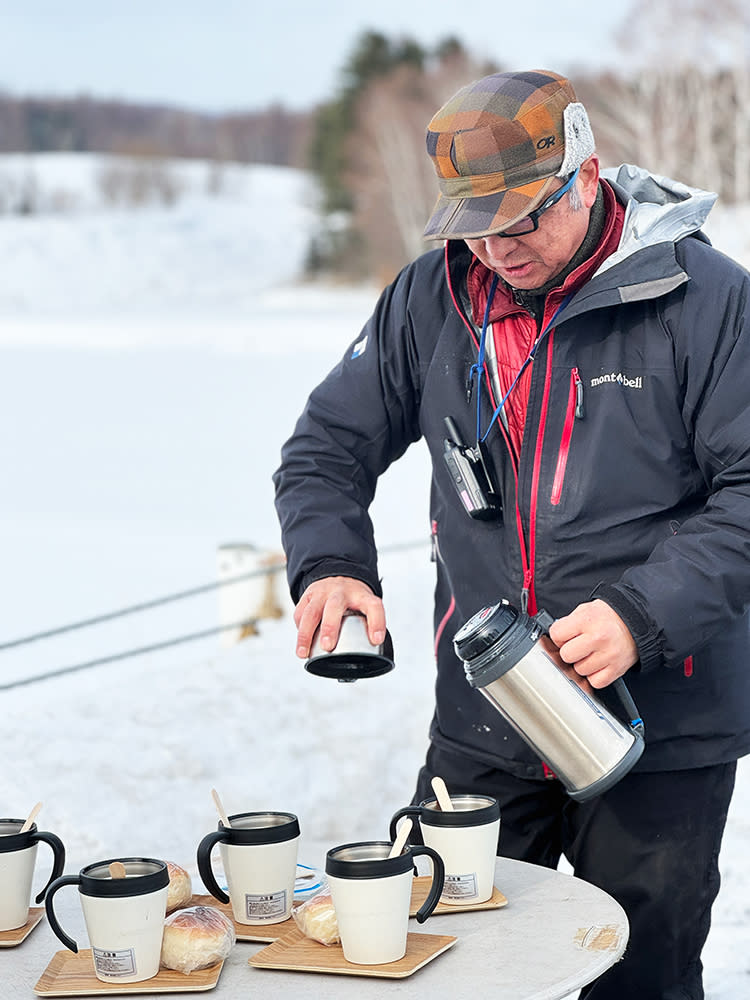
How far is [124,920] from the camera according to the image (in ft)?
4.75

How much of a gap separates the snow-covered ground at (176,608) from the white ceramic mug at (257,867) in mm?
484

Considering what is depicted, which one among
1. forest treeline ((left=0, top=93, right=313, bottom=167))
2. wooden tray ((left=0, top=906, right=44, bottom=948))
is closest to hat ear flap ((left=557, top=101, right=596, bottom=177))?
wooden tray ((left=0, top=906, right=44, bottom=948))

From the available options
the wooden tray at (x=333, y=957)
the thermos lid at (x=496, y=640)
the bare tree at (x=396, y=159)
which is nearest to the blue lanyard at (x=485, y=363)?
the thermos lid at (x=496, y=640)

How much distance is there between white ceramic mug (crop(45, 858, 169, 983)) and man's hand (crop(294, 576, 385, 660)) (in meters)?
0.48

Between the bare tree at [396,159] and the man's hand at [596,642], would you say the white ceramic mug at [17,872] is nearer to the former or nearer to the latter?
the man's hand at [596,642]

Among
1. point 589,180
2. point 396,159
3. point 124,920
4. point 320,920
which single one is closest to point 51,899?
point 124,920

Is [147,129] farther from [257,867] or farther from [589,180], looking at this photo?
[257,867]

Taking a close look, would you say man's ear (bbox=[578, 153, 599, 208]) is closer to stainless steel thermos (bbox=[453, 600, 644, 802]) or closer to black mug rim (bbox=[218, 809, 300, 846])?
stainless steel thermos (bbox=[453, 600, 644, 802])

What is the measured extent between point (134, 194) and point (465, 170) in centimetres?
6774

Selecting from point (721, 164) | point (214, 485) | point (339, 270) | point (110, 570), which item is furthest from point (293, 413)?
point (339, 270)

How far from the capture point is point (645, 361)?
2.00 metres

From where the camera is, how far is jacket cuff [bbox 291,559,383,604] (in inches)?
79.5

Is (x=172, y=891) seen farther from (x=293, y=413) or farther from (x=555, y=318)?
(x=293, y=413)

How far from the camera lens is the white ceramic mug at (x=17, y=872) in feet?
5.42
